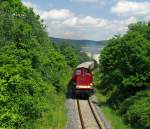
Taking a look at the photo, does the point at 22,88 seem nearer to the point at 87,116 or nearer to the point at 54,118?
the point at 54,118

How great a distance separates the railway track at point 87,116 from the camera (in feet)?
105

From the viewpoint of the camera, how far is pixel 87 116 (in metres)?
36.5

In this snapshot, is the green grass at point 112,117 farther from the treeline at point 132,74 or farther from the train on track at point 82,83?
the train on track at point 82,83

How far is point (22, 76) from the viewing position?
83.1 feet

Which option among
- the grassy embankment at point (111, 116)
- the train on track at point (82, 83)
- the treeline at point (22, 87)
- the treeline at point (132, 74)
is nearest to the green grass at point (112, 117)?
the grassy embankment at point (111, 116)

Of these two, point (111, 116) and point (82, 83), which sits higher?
point (82, 83)

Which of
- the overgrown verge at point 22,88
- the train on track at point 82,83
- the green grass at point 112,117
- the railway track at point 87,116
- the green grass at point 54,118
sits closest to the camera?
the overgrown verge at point 22,88

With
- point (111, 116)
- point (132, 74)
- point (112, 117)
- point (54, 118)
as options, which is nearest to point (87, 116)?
point (111, 116)

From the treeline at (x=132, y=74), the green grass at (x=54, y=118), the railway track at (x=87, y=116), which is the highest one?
the treeline at (x=132, y=74)

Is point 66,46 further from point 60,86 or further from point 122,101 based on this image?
point 122,101

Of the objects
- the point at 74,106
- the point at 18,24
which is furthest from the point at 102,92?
the point at 18,24

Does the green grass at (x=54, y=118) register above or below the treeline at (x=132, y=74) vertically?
below

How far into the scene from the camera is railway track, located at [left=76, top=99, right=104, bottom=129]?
32.0 m

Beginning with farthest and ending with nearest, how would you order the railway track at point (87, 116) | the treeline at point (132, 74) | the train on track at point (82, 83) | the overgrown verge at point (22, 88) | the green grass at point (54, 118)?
the train on track at point (82, 83)
the treeline at point (132, 74)
the railway track at point (87, 116)
the green grass at point (54, 118)
the overgrown verge at point (22, 88)
